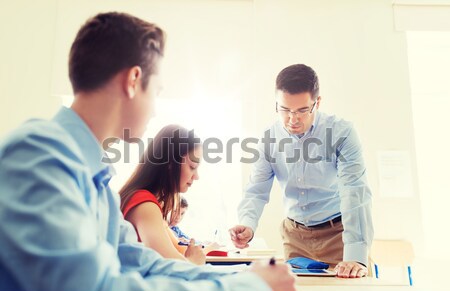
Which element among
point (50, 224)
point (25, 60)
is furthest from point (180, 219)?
point (25, 60)

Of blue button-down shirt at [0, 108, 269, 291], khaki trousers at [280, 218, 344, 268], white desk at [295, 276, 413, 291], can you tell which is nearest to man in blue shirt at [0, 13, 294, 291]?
blue button-down shirt at [0, 108, 269, 291]

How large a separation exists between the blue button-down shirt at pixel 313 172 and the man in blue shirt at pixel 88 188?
1155 millimetres

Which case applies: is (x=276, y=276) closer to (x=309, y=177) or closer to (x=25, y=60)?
(x=309, y=177)

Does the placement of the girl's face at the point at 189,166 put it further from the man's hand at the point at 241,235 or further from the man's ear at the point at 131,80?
the man's ear at the point at 131,80

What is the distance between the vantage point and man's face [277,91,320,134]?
1.85 meters

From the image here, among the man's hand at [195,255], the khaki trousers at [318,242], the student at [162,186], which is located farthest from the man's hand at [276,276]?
the khaki trousers at [318,242]

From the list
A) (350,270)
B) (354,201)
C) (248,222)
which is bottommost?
(350,270)

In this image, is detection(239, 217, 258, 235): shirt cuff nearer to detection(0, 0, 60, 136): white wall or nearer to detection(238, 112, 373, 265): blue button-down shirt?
detection(238, 112, 373, 265): blue button-down shirt

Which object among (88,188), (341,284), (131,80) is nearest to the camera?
(88,188)

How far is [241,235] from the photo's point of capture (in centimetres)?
189

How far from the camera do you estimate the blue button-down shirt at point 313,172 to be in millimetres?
1813

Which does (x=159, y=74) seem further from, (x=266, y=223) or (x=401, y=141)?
(x=401, y=141)

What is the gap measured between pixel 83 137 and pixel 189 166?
85cm

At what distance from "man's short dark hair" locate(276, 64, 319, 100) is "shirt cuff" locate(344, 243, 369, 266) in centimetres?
73
